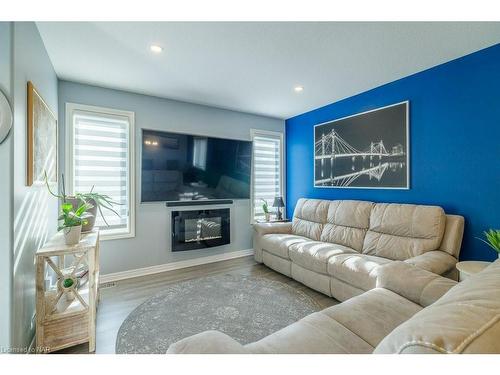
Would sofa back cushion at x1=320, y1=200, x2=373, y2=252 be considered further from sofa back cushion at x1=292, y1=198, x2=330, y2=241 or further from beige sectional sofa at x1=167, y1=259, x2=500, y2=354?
beige sectional sofa at x1=167, y1=259, x2=500, y2=354

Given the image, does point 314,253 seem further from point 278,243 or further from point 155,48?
point 155,48

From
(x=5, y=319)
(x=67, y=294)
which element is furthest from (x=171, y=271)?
(x=5, y=319)

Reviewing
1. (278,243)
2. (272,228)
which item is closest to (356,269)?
(278,243)

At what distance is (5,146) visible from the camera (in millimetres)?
1395

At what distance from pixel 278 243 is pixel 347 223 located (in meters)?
0.98

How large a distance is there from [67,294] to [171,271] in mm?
1534

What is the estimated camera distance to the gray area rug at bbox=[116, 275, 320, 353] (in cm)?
192

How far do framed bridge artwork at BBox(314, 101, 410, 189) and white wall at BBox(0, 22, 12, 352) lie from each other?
11.8 feet

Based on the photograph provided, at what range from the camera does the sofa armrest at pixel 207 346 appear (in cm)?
84

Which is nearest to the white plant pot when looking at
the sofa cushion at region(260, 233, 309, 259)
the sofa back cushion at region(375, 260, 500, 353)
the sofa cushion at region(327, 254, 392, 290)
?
the sofa back cushion at region(375, 260, 500, 353)

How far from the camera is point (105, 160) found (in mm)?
3111

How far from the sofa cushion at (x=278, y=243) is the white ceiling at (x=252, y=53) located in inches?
82.3

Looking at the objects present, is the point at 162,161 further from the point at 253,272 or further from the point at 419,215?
the point at 419,215

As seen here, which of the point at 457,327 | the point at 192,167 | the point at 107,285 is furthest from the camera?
the point at 192,167
